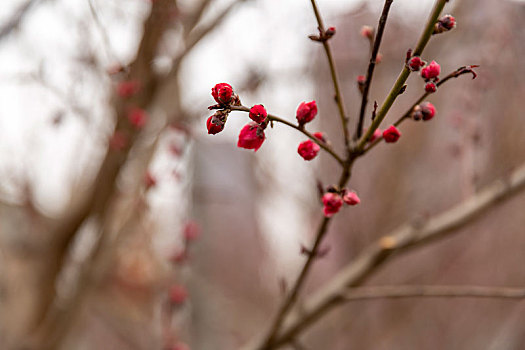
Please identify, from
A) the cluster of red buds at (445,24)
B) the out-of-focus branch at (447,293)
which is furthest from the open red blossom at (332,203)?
the out-of-focus branch at (447,293)

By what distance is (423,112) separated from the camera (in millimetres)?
1006

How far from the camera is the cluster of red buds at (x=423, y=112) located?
3.26ft

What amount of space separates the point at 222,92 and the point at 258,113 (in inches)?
3.7

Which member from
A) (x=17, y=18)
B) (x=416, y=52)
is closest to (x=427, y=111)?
(x=416, y=52)

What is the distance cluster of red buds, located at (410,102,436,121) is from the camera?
995 mm

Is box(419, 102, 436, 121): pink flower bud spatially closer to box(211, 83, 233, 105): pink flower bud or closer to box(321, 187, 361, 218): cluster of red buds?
box(321, 187, 361, 218): cluster of red buds

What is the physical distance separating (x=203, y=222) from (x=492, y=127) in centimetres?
261

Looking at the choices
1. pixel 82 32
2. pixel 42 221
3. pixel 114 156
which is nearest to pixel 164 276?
Answer: pixel 42 221

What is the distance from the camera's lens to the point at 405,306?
152 inches

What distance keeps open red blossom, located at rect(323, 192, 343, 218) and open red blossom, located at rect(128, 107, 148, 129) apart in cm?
124

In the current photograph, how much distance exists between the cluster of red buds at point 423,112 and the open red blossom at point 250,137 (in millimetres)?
341

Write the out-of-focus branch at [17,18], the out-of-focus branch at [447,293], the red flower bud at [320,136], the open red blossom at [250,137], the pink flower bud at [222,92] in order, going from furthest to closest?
the out-of-focus branch at [17,18]
the out-of-focus branch at [447,293]
the red flower bud at [320,136]
the open red blossom at [250,137]
the pink flower bud at [222,92]

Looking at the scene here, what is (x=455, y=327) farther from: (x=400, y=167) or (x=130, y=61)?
(x=130, y=61)

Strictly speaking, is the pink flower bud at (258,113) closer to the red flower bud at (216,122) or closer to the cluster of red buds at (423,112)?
the red flower bud at (216,122)
